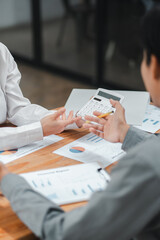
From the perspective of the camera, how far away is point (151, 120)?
176 cm

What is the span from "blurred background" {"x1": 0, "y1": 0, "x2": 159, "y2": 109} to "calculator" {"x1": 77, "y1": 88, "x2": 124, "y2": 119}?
217cm

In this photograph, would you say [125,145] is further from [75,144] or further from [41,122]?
[41,122]

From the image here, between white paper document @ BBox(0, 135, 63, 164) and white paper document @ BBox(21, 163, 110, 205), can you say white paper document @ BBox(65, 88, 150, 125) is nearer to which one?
white paper document @ BBox(0, 135, 63, 164)

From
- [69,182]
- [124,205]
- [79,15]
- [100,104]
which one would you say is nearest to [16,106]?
[100,104]

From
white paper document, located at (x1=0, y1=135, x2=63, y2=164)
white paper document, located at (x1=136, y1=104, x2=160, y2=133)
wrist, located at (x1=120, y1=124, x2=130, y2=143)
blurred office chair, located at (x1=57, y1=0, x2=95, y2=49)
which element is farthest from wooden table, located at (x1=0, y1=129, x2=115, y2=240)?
blurred office chair, located at (x1=57, y1=0, x2=95, y2=49)

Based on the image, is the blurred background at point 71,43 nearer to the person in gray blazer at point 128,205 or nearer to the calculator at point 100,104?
the calculator at point 100,104

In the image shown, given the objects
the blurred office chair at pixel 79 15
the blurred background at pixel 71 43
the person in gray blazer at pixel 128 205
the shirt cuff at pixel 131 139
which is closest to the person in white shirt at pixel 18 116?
the shirt cuff at pixel 131 139

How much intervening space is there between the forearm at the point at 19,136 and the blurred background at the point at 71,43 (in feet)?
7.92

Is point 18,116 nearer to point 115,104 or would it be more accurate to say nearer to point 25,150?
point 25,150

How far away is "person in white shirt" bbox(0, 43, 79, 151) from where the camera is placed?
1482mm

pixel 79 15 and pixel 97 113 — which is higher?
pixel 97 113

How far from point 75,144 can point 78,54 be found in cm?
317

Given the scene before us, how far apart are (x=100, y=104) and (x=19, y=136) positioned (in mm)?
361

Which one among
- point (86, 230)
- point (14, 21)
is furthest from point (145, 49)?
point (14, 21)
